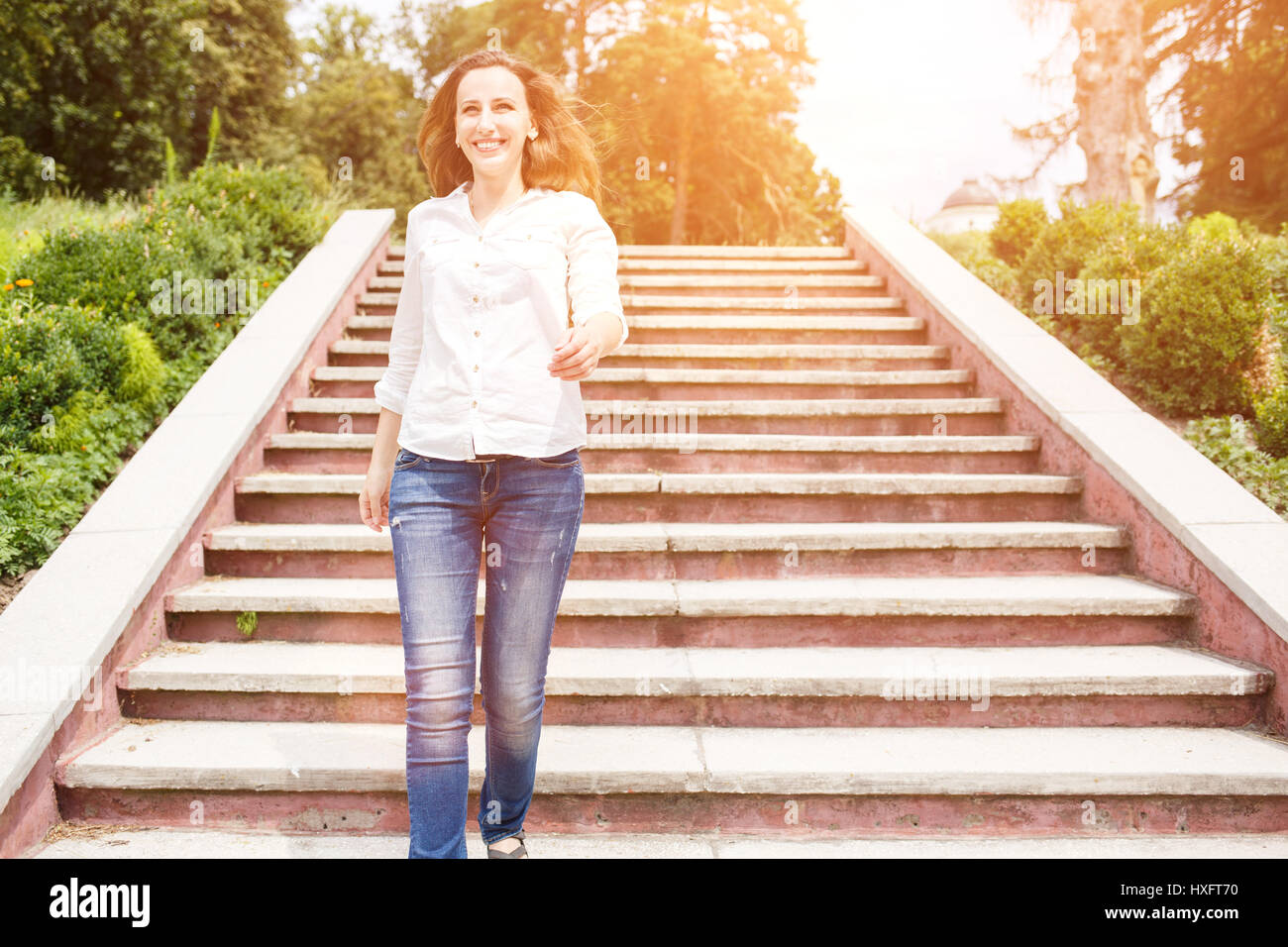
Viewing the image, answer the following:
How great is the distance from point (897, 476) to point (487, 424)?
9.44 ft

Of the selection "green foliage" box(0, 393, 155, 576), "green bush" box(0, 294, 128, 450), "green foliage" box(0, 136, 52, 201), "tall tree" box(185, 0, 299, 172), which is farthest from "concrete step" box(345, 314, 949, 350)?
"tall tree" box(185, 0, 299, 172)

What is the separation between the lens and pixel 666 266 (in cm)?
759

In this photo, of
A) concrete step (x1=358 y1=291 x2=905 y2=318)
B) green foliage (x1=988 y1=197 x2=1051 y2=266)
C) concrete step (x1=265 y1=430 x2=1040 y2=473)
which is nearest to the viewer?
concrete step (x1=265 y1=430 x2=1040 y2=473)

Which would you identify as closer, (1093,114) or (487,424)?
(487,424)

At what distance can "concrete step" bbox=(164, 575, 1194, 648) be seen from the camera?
136 inches

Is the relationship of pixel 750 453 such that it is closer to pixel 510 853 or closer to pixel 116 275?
pixel 510 853

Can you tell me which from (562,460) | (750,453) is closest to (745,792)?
(562,460)

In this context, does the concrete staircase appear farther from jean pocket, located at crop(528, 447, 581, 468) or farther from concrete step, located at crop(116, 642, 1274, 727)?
jean pocket, located at crop(528, 447, 581, 468)

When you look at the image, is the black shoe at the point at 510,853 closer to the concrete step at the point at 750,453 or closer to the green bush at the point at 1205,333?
the concrete step at the point at 750,453

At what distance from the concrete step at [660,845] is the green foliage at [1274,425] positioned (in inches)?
115

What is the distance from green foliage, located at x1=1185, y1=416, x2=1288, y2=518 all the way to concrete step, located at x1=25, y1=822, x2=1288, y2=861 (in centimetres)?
237

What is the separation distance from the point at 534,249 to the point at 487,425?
0.45 m
